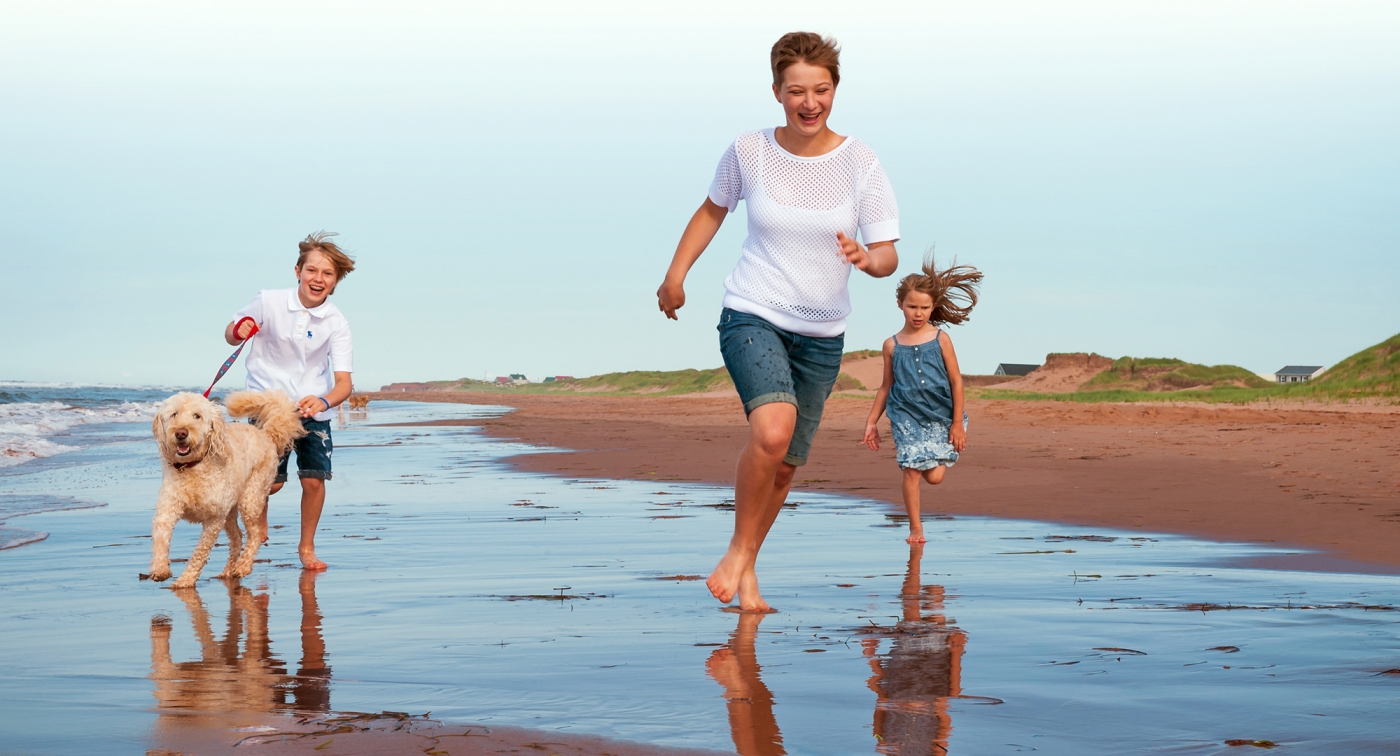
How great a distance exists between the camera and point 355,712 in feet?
9.34

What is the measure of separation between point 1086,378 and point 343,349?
50.2 m

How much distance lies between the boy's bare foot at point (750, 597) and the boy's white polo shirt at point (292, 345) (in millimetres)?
3155

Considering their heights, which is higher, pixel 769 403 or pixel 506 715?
pixel 769 403

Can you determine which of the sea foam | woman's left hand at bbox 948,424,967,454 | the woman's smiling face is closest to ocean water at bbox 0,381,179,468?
the sea foam

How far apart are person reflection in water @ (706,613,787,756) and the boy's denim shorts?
1.05m

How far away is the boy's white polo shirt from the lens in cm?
660

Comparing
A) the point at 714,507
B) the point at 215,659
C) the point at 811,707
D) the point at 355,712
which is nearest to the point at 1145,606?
the point at 811,707

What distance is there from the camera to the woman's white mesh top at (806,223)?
15.5 feet

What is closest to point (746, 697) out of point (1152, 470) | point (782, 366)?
point (782, 366)

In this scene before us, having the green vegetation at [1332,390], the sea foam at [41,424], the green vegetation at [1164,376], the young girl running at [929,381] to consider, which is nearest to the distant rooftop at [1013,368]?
the green vegetation at [1164,376]

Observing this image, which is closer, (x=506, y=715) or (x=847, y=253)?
(x=506, y=715)

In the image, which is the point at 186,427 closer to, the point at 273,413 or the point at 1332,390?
the point at 273,413

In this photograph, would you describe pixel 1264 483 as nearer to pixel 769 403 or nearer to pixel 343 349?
pixel 769 403

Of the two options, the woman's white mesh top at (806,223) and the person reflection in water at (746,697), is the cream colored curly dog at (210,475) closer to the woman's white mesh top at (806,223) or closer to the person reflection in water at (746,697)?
the woman's white mesh top at (806,223)
